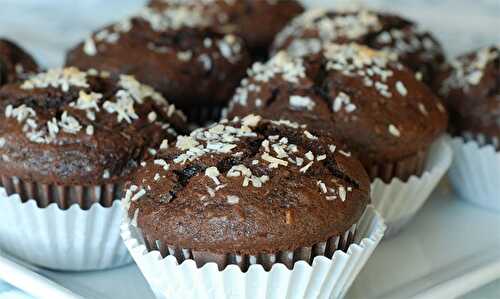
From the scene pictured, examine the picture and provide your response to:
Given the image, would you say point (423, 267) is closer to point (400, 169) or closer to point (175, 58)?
point (400, 169)

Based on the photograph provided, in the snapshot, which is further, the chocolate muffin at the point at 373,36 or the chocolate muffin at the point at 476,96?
the chocolate muffin at the point at 373,36

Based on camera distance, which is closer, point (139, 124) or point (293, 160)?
point (293, 160)

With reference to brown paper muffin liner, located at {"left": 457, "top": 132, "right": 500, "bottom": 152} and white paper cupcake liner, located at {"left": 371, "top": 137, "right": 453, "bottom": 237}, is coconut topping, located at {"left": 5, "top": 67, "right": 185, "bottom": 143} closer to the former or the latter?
white paper cupcake liner, located at {"left": 371, "top": 137, "right": 453, "bottom": 237}

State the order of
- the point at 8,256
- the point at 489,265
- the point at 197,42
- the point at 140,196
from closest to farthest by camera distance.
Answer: the point at 140,196
the point at 489,265
the point at 8,256
the point at 197,42

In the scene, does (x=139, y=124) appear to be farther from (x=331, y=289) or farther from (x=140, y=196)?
(x=331, y=289)

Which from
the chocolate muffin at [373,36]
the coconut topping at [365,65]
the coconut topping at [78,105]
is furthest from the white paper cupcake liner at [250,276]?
the chocolate muffin at [373,36]

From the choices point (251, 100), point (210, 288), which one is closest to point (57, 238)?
point (210, 288)

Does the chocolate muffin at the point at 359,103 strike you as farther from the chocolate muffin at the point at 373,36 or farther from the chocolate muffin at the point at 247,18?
the chocolate muffin at the point at 247,18
